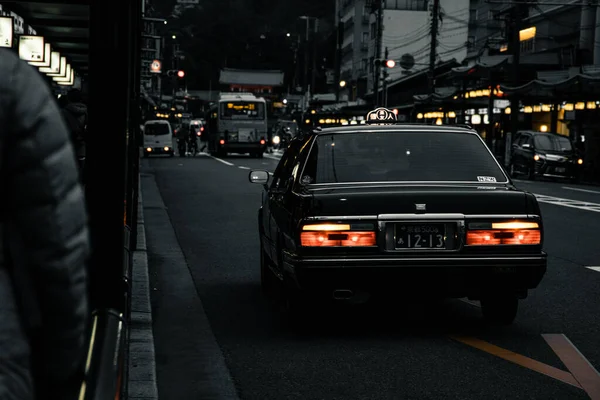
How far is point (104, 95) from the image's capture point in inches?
165

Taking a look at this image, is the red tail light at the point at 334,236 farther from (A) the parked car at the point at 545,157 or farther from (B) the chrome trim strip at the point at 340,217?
(A) the parked car at the point at 545,157

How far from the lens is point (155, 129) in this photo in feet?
164

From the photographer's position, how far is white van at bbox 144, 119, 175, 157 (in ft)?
163

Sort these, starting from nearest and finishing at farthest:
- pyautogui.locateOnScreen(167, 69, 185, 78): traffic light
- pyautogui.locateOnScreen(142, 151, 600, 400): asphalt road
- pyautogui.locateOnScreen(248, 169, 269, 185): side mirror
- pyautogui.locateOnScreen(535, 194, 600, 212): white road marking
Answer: pyautogui.locateOnScreen(142, 151, 600, 400): asphalt road, pyautogui.locateOnScreen(248, 169, 269, 185): side mirror, pyautogui.locateOnScreen(535, 194, 600, 212): white road marking, pyautogui.locateOnScreen(167, 69, 185, 78): traffic light

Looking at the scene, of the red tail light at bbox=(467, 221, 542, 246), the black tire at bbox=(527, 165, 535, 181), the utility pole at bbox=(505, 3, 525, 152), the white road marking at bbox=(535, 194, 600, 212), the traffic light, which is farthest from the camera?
the traffic light

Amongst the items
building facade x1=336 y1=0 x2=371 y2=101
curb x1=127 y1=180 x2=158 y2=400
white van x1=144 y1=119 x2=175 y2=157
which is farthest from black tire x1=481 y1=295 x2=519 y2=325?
building facade x1=336 y1=0 x2=371 y2=101

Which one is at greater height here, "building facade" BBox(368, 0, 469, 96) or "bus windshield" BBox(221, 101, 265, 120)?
"building facade" BBox(368, 0, 469, 96)

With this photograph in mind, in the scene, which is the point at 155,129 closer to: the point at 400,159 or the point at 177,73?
the point at 177,73

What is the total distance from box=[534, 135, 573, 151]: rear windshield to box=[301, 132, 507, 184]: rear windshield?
92.1 ft

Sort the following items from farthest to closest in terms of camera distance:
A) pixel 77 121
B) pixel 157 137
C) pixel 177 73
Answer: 1. pixel 177 73
2. pixel 157 137
3. pixel 77 121

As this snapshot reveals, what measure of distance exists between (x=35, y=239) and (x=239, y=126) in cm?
5339

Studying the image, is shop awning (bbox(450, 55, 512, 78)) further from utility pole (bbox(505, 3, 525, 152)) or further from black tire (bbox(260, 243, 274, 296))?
black tire (bbox(260, 243, 274, 296))

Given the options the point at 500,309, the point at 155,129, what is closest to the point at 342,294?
the point at 500,309

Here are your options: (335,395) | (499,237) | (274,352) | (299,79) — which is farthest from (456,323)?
(299,79)
